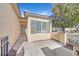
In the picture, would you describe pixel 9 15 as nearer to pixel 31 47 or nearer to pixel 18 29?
pixel 18 29

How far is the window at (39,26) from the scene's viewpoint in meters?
2.01

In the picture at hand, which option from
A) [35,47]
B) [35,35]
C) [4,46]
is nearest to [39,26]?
[35,35]

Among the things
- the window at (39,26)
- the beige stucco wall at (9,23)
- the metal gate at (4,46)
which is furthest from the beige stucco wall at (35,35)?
the metal gate at (4,46)

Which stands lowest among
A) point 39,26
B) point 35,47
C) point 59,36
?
point 35,47

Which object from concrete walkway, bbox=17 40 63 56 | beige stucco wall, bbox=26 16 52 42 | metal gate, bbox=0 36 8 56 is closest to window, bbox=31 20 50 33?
beige stucco wall, bbox=26 16 52 42

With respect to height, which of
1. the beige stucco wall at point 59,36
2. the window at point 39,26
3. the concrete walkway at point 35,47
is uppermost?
the window at point 39,26

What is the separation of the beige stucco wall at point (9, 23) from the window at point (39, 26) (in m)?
0.24

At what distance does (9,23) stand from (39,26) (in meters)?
0.48

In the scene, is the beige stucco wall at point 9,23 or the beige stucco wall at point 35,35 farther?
the beige stucco wall at point 35,35

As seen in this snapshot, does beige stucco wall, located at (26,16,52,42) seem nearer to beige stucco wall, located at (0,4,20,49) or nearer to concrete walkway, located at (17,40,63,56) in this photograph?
concrete walkway, located at (17,40,63,56)

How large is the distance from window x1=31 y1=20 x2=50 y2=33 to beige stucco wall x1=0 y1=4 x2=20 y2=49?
0.24 m

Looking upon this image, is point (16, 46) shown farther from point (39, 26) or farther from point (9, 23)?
point (39, 26)

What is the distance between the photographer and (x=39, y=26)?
6.63ft

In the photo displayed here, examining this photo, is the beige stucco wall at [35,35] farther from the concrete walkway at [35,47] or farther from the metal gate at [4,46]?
the metal gate at [4,46]
